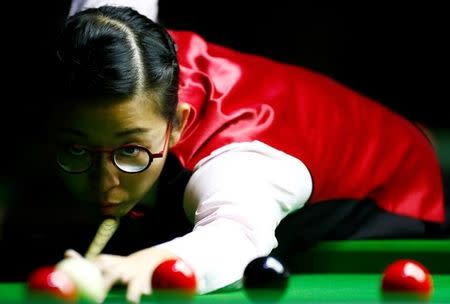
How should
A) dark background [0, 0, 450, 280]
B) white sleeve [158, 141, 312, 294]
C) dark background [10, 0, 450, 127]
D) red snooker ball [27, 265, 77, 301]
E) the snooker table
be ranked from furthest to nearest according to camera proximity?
dark background [10, 0, 450, 127]
dark background [0, 0, 450, 280]
the snooker table
white sleeve [158, 141, 312, 294]
red snooker ball [27, 265, 77, 301]

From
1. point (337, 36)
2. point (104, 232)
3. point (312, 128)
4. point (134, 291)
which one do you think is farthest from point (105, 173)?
point (337, 36)

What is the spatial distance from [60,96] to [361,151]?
1.14 metres

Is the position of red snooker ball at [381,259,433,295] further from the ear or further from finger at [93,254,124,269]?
the ear

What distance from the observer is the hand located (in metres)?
2.04

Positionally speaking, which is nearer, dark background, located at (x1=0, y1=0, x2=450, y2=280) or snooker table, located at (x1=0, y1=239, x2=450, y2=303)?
snooker table, located at (x1=0, y1=239, x2=450, y2=303)

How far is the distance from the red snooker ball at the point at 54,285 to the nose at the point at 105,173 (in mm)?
598

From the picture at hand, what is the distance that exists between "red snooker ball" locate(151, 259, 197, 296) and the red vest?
737mm

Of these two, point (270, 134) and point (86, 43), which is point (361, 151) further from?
point (86, 43)

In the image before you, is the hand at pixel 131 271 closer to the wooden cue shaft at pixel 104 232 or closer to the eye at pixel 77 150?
the eye at pixel 77 150

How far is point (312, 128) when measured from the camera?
311 centimetres

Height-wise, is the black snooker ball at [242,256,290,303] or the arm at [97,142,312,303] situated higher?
the black snooker ball at [242,256,290,303]

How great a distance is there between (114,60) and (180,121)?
330mm

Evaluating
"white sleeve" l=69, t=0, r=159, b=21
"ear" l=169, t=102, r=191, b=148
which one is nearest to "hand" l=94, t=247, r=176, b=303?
"ear" l=169, t=102, r=191, b=148

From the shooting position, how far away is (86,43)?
2588mm
